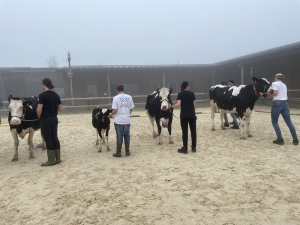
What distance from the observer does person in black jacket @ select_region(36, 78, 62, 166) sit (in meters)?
4.88

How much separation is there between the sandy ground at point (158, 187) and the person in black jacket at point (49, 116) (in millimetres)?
398

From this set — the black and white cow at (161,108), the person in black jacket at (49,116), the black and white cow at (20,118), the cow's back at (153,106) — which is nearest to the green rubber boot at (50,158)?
the person in black jacket at (49,116)

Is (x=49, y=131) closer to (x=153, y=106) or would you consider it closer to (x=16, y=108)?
(x=16, y=108)

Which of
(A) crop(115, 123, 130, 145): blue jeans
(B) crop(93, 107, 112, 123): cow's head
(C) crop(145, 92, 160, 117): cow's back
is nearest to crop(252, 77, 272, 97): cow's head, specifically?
(C) crop(145, 92, 160, 117): cow's back

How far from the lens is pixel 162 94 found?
6227 millimetres

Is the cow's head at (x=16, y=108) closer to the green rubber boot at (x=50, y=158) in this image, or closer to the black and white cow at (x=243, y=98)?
the green rubber boot at (x=50, y=158)

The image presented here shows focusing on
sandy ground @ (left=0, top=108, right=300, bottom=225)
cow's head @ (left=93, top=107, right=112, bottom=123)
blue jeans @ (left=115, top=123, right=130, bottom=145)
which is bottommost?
sandy ground @ (left=0, top=108, right=300, bottom=225)

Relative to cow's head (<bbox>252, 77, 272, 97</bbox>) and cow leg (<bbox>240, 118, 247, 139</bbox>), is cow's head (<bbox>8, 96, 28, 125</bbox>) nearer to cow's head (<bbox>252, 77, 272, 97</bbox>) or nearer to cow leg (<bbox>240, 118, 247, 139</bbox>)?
cow leg (<bbox>240, 118, 247, 139</bbox>)

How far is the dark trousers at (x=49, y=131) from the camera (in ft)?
16.1

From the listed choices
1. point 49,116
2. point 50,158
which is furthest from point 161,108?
point 50,158

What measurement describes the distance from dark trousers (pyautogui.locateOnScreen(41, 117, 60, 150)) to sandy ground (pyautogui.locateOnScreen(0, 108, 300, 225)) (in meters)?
0.50

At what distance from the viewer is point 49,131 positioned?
4961 millimetres

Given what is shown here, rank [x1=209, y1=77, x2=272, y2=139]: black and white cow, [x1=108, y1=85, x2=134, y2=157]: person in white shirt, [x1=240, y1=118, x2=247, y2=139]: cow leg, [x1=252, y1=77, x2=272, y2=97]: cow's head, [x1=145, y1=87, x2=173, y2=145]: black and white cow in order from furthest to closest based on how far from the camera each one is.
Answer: [x1=240, y1=118, x2=247, y2=139]: cow leg, [x1=209, y1=77, x2=272, y2=139]: black and white cow, [x1=252, y1=77, x2=272, y2=97]: cow's head, [x1=145, y1=87, x2=173, y2=145]: black and white cow, [x1=108, y1=85, x2=134, y2=157]: person in white shirt

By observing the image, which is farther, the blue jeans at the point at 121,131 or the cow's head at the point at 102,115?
the cow's head at the point at 102,115
